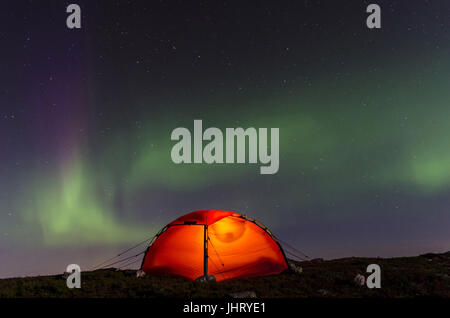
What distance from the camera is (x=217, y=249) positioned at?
17.1 metres

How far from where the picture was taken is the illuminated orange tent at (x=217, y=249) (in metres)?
17.0

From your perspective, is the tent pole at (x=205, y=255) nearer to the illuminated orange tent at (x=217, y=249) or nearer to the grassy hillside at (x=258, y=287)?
the illuminated orange tent at (x=217, y=249)

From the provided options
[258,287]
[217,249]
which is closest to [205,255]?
[217,249]

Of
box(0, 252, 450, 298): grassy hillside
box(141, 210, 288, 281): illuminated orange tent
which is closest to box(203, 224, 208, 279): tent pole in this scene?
box(141, 210, 288, 281): illuminated orange tent

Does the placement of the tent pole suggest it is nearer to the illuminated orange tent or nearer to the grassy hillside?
the illuminated orange tent

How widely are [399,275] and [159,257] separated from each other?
10.4m

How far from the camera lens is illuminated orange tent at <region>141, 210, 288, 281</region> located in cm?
1698

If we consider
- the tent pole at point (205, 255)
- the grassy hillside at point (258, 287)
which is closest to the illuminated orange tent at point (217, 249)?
the tent pole at point (205, 255)

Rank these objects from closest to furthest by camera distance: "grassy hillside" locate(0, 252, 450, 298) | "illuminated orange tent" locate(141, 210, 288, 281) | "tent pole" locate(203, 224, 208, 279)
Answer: "grassy hillside" locate(0, 252, 450, 298)
"tent pole" locate(203, 224, 208, 279)
"illuminated orange tent" locate(141, 210, 288, 281)

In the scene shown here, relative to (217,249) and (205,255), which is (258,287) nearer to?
(205,255)
